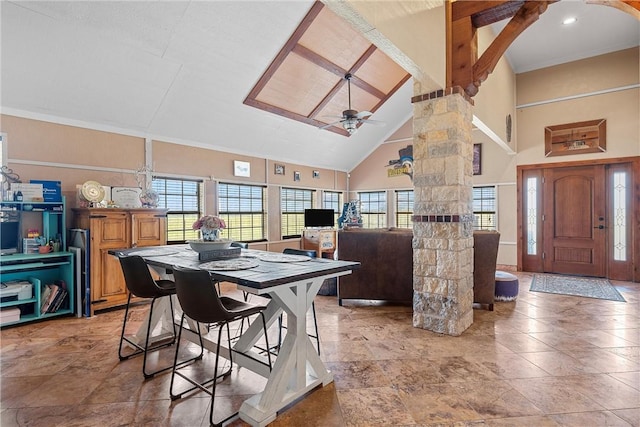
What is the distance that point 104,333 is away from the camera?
3553 millimetres

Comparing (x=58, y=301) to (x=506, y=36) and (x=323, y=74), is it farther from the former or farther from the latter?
(x=506, y=36)

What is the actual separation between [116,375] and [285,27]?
4.31 m

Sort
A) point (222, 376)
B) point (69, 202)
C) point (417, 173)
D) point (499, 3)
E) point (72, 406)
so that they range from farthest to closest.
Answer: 1. point (69, 202)
2. point (417, 173)
3. point (499, 3)
4. point (222, 376)
5. point (72, 406)

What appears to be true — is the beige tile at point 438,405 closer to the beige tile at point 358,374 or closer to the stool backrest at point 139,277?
the beige tile at point 358,374

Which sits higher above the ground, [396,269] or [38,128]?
[38,128]

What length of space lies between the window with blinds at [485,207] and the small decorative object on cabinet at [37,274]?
731 cm

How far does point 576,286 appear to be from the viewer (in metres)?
5.50

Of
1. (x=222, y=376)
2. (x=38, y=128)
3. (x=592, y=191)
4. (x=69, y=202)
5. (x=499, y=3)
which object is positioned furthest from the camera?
(x=592, y=191)

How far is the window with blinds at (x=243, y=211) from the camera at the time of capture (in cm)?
642

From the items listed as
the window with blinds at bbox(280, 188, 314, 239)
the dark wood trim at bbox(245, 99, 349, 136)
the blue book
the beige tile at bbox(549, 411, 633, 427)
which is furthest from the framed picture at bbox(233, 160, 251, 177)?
the beige tile at bbox(549, 411, 633, 427)

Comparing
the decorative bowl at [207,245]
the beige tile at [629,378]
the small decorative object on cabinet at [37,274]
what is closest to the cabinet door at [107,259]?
the small decorative object on cabinet at [37,274]

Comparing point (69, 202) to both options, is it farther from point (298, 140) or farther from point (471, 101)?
point (471, 101)

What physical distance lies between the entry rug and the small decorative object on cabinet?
6.66 m

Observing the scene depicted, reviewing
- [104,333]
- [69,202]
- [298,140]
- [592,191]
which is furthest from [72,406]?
[592,191]
